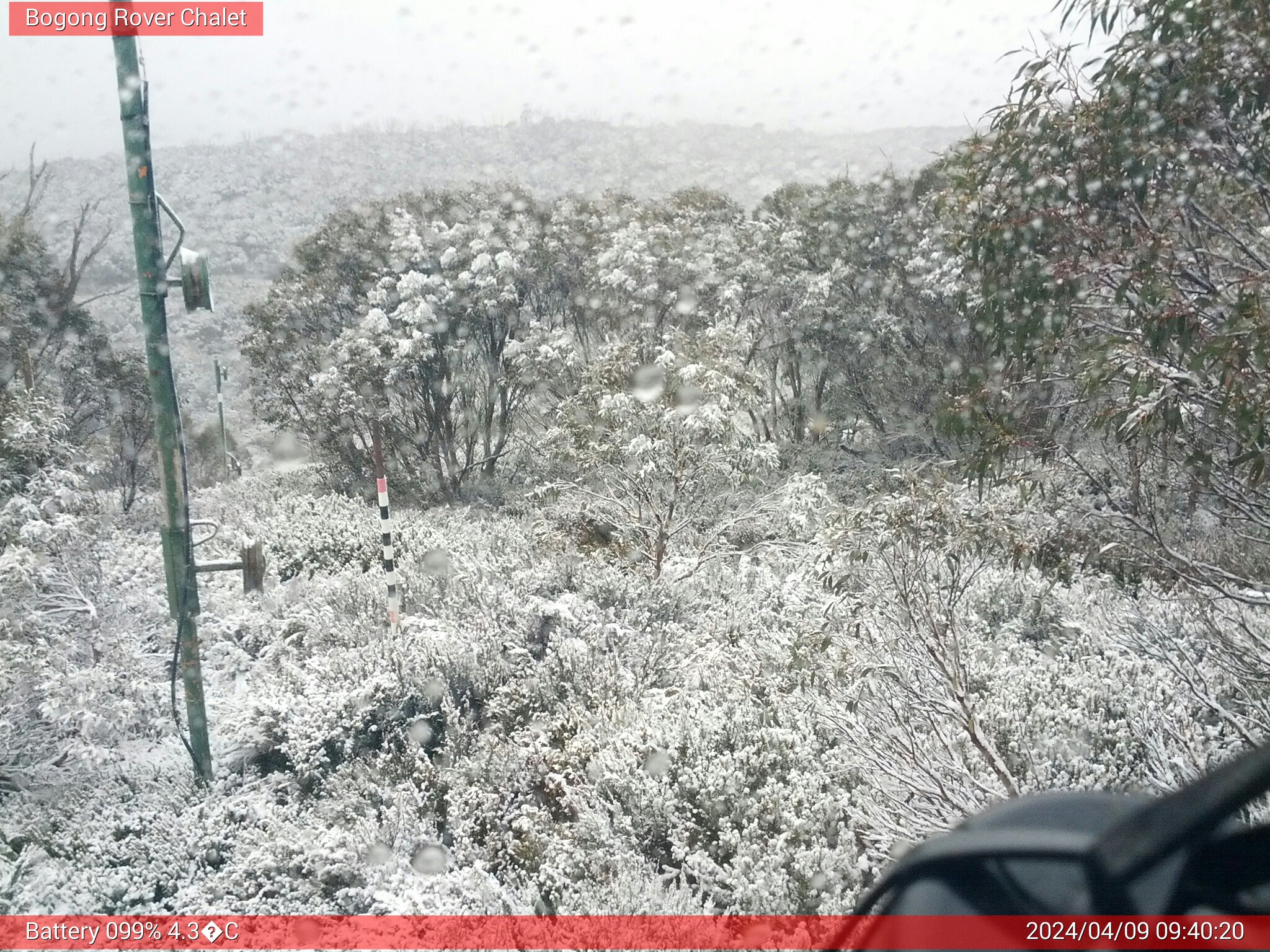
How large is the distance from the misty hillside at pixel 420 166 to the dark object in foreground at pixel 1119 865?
1148 inches

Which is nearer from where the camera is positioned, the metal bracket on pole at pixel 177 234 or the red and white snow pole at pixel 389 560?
the metal bracket on pole at pixel 177 234

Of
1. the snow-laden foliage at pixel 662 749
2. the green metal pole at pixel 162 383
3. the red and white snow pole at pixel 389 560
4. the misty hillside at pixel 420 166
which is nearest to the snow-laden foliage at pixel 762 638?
the snow-laden foliage at pixel 662 749

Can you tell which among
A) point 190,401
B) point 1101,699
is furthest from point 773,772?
point 190,401

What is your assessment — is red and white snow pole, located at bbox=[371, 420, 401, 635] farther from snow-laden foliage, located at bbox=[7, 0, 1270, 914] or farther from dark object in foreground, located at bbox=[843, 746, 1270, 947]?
dark object in foreground, located at bbox=[843, 746, 1270, 947]

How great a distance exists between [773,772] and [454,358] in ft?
39.5

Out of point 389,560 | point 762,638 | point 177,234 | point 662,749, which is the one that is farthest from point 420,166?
point 662,749

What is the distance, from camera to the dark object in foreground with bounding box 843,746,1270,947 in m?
0.68

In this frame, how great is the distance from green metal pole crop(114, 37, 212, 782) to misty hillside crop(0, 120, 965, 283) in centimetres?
2436

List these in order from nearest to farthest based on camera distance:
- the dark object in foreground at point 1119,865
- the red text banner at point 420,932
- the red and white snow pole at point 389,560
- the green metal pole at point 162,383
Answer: the dark object in foreground at point 1119,865 < the red text banner at point 420,932 < the green metal pole at point 162,383 < the red and white snow pole at point 389,560

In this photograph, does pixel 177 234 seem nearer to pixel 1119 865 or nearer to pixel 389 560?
pixel 389 560

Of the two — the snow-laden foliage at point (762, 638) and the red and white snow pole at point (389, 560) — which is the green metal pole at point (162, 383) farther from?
the red and white snow pole at point (389, 560)

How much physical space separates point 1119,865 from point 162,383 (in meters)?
4.88

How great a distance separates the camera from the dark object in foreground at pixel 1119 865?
2.23ft

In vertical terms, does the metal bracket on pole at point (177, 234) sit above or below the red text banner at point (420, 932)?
above
